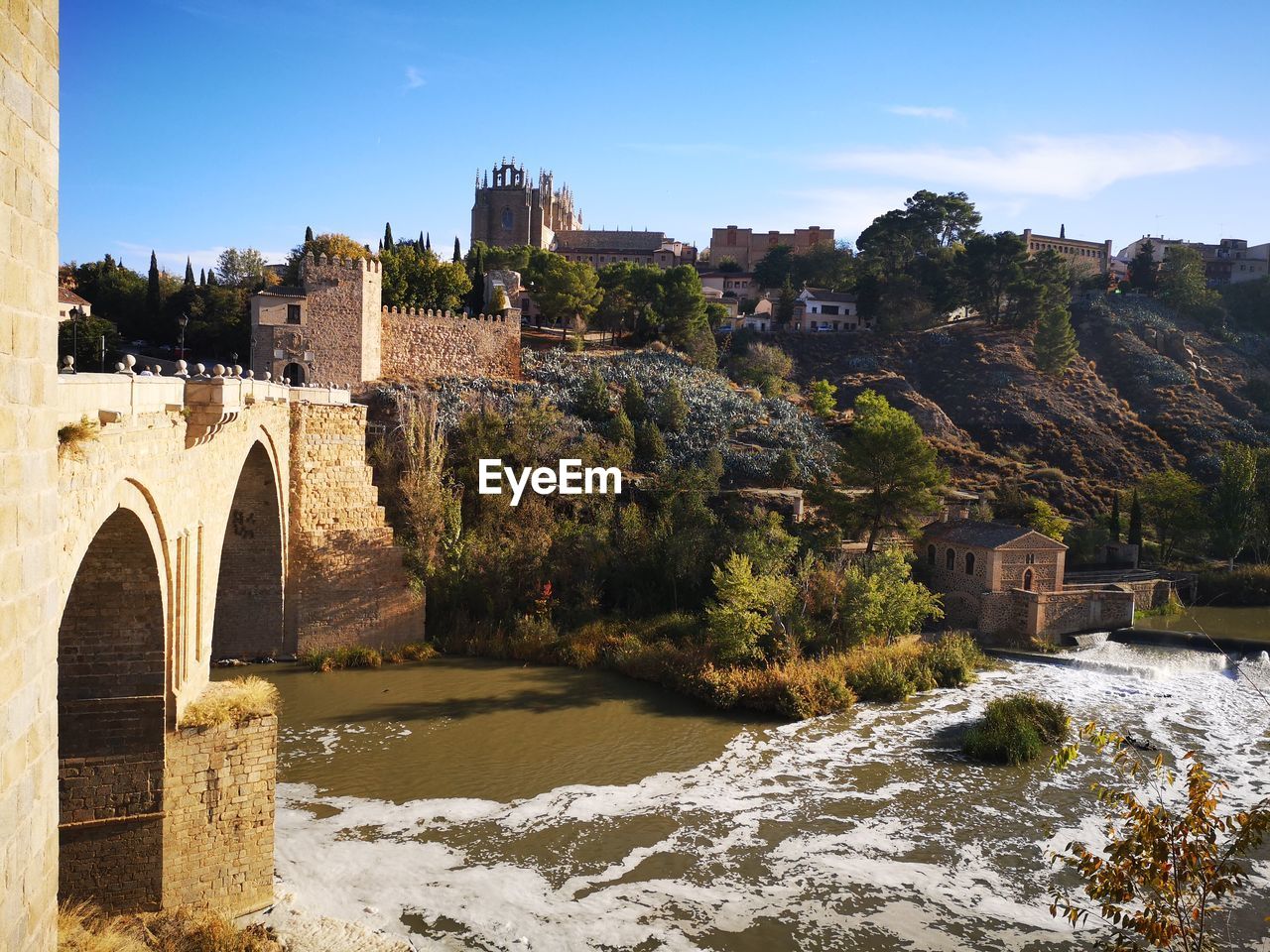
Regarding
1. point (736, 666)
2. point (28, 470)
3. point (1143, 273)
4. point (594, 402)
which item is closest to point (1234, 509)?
point (594, 402)

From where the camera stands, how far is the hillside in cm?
3644

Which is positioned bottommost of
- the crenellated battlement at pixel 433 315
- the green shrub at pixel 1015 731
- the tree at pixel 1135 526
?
the green shrub at pixel 1015 731

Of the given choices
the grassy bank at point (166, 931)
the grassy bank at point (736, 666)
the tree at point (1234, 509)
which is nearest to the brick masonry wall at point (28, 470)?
the grassy bank at point (166, 931)

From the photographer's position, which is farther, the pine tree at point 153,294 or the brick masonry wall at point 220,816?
the pine tree at point 153,294

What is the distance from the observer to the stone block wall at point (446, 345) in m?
29.0

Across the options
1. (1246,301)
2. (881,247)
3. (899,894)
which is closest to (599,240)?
(881,247)

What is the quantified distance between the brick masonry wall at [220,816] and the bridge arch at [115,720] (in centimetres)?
19

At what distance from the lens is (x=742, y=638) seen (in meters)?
18.6

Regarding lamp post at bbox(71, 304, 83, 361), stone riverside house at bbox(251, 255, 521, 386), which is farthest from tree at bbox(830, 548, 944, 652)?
stone riverside house at bbox(251, 255, 521, 386)

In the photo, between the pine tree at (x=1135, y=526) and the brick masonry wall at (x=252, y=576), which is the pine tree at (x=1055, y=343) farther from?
the brick masonry wall at (x=252, y=576)

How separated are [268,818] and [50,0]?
800 centimetres

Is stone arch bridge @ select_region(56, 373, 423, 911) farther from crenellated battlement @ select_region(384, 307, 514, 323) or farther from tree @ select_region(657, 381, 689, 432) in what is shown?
tree @ select_region(657, 381, 689, 432)

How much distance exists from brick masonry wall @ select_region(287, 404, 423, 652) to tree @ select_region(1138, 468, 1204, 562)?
2440cm

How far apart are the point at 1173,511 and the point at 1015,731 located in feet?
63.4
